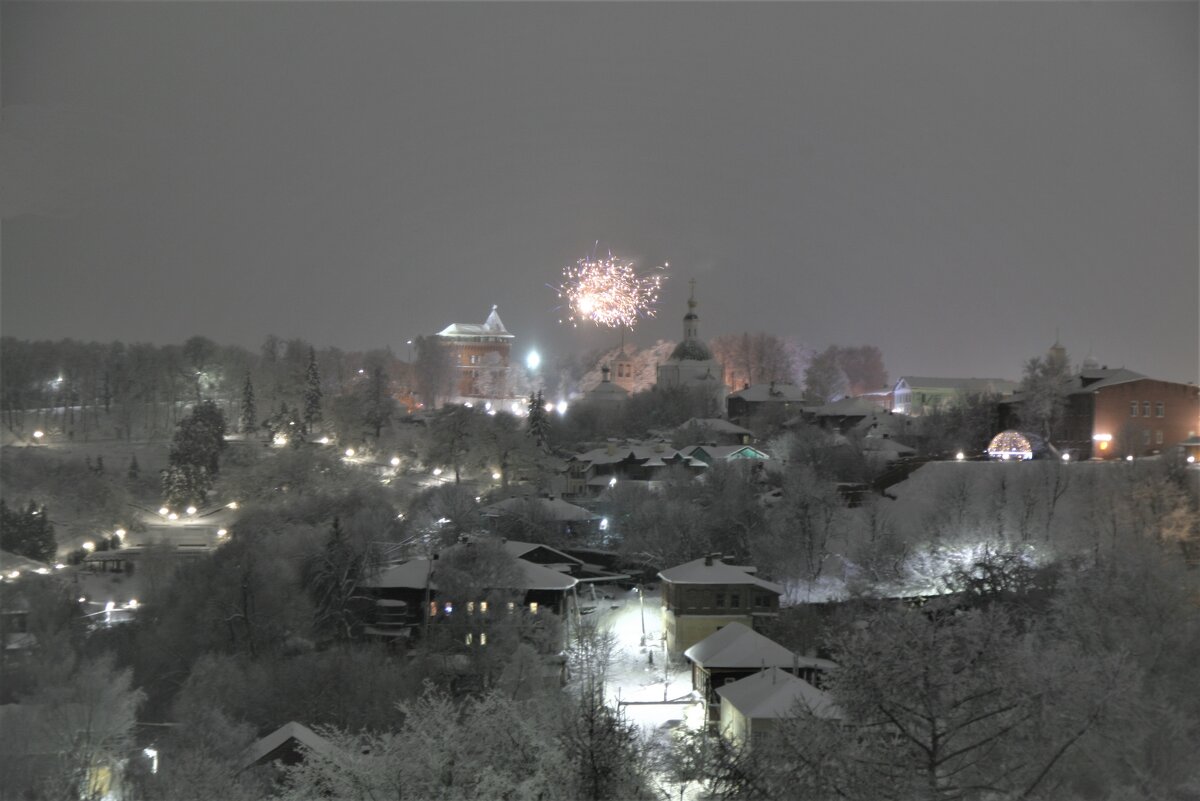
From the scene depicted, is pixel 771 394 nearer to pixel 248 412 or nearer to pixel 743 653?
pixel 248 412

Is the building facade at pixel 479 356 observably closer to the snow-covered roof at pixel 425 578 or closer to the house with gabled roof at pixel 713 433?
the house with gabled roof at pixel 713 433

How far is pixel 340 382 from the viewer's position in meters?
38.0

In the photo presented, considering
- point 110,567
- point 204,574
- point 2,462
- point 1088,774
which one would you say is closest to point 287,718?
point 204,574

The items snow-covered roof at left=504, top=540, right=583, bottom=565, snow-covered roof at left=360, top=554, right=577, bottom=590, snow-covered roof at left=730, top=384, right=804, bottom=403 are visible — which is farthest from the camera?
snow-covered roof at left=730, top=384, right=804, bottom=403

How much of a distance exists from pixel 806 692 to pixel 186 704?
736 centimetres

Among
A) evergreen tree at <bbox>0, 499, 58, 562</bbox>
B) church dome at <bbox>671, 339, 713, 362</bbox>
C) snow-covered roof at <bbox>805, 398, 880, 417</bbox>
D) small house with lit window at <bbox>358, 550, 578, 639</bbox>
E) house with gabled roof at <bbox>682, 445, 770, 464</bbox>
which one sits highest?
church dome at <bbox>671, 339, 713, 362</bbox>

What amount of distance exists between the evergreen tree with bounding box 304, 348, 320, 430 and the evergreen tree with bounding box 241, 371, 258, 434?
1743 mm

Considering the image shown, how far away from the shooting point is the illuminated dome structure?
71.7 ft

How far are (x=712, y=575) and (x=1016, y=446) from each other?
10303 millimetres

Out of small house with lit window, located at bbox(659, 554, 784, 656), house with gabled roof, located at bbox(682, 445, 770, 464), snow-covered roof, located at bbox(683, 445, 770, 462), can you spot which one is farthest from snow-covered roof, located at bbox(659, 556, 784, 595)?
snow-covered roof, located at bbox(683, 445, 770, 462)

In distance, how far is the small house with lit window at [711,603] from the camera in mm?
15195

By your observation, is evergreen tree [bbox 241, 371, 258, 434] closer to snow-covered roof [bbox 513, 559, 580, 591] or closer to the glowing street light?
snow-covered roof [bbox 513, 559, 580, 591]

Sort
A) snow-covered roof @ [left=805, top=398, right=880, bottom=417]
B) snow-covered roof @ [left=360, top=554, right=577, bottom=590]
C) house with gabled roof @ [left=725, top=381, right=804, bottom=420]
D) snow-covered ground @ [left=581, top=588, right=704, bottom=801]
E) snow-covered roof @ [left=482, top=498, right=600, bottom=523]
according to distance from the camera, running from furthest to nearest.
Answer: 1. house with gabled roof @ [left=725, top=381, right=804, bottom=420]
2. snow-covered roof @ [left=805, top=398, right=880, bottom=417]
3. snow-covered roof @ [left=482, top=498, right=600, bottom=523]
4. snow-covered roof @ [left=360, top=554, right=577, bottom=590]
5. snow-covered ground @ [left=581, top=588, right=704, bottom=801]

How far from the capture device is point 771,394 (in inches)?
1299
